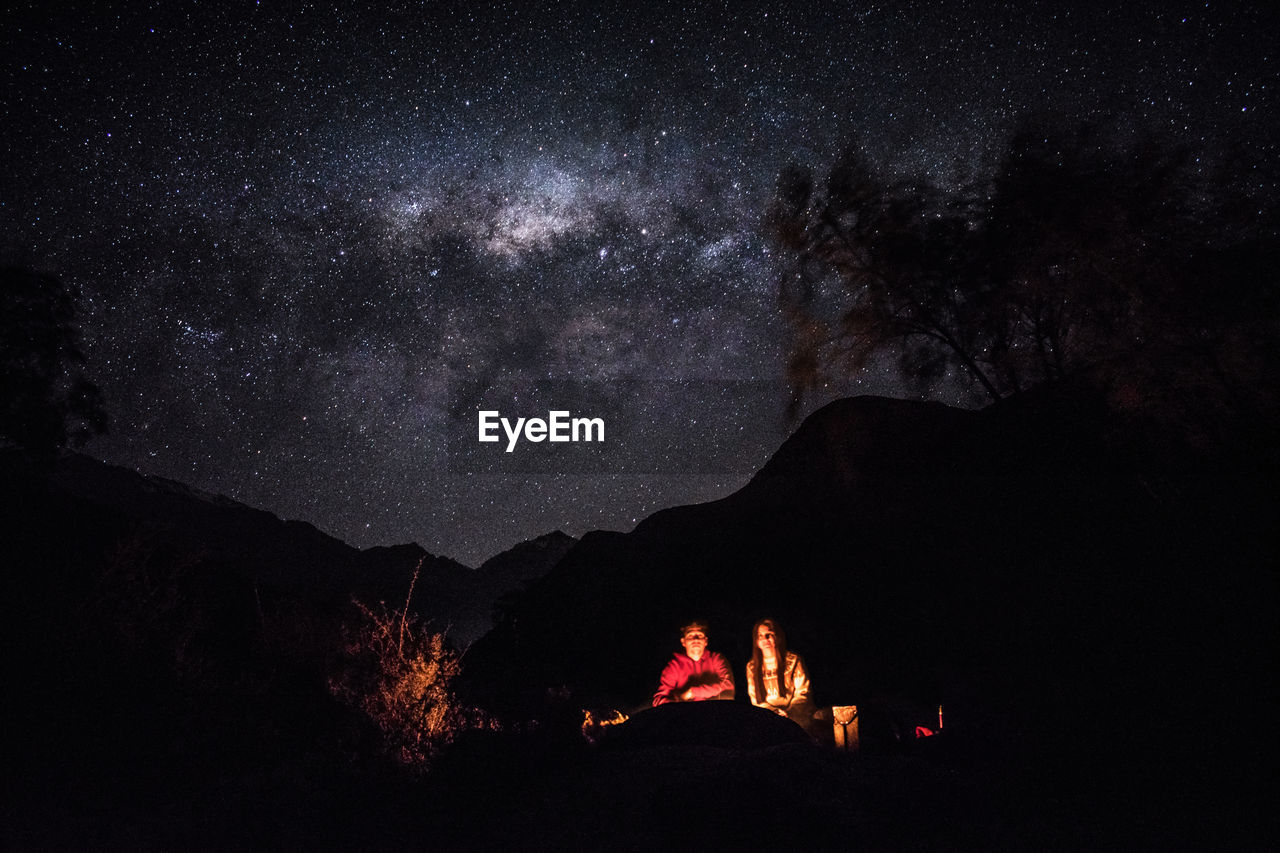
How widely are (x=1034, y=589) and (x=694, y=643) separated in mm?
5987

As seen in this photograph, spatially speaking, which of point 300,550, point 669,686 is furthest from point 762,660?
point 300,550

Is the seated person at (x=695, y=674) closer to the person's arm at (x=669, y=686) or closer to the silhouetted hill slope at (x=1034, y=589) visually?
the person's arm at (x=669, y=686)

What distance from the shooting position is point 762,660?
13812mm

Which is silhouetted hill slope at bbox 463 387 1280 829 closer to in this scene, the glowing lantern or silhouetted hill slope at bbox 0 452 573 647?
the glowing lantern

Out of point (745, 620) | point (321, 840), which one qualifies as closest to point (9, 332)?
point (321, 840)

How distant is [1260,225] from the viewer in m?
8.72

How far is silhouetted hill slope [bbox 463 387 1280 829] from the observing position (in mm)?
9781

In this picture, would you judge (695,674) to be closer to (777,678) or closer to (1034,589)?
(777,678)

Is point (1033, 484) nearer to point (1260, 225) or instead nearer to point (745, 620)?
point (1260, 225)

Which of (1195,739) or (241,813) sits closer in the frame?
(241,813)

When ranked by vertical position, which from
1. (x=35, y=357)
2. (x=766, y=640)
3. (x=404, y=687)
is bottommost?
(x=404, y=687)

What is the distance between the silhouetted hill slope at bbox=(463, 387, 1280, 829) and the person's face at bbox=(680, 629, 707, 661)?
8.23 feet

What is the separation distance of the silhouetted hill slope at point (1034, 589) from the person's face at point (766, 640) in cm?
211

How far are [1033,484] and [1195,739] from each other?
5783 millimetres
